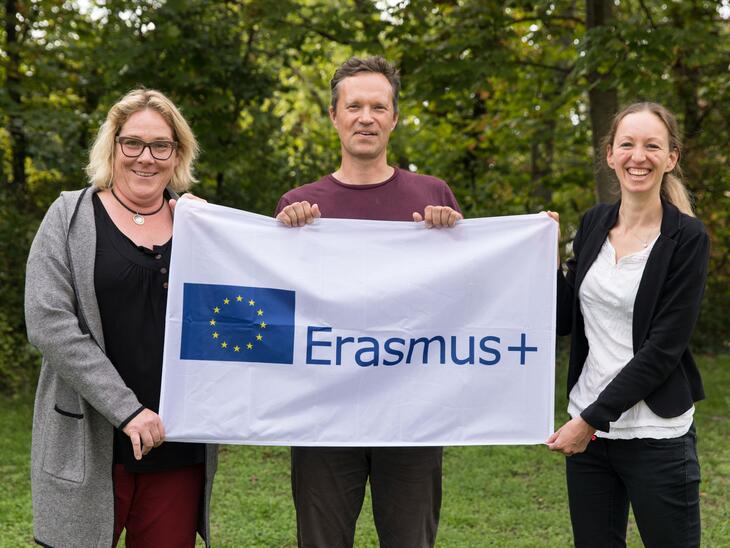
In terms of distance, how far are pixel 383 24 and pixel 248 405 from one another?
6654mm

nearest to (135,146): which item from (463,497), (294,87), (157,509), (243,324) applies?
(243,324)

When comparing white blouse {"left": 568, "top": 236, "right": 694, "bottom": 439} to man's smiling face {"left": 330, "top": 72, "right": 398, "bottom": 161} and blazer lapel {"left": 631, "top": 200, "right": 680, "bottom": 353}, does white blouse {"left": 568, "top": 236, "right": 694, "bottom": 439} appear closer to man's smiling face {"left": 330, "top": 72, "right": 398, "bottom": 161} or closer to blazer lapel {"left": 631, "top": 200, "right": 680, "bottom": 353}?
blazer lapel {"left": 631, "top": 200, "right": 680, "bottom": 353}

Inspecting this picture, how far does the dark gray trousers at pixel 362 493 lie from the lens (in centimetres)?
338

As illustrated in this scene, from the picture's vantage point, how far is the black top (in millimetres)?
3021

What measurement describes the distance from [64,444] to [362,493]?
3.77 ft

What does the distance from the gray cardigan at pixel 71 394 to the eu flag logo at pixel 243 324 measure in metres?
0.44

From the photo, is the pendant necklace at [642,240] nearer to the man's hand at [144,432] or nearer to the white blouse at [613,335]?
the white blouse at [613,335]

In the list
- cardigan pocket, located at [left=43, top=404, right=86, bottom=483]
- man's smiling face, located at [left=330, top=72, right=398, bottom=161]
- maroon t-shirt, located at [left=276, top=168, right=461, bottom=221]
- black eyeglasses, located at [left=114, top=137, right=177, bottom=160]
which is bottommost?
cardigan pocket, located at [left=43, top=404, right=86, bottom=483]

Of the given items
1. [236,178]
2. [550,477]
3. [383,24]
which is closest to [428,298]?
[550,477]

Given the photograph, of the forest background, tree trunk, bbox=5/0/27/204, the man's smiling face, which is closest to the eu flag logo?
the man's smiling face

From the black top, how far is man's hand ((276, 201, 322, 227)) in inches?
17.8

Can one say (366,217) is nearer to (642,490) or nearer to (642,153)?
(642,153)

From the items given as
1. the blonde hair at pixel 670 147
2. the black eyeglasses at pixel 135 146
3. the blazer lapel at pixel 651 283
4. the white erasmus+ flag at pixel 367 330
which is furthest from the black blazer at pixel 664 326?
the black eyeglasses at pixel 135 146

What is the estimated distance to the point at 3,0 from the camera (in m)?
10.2
